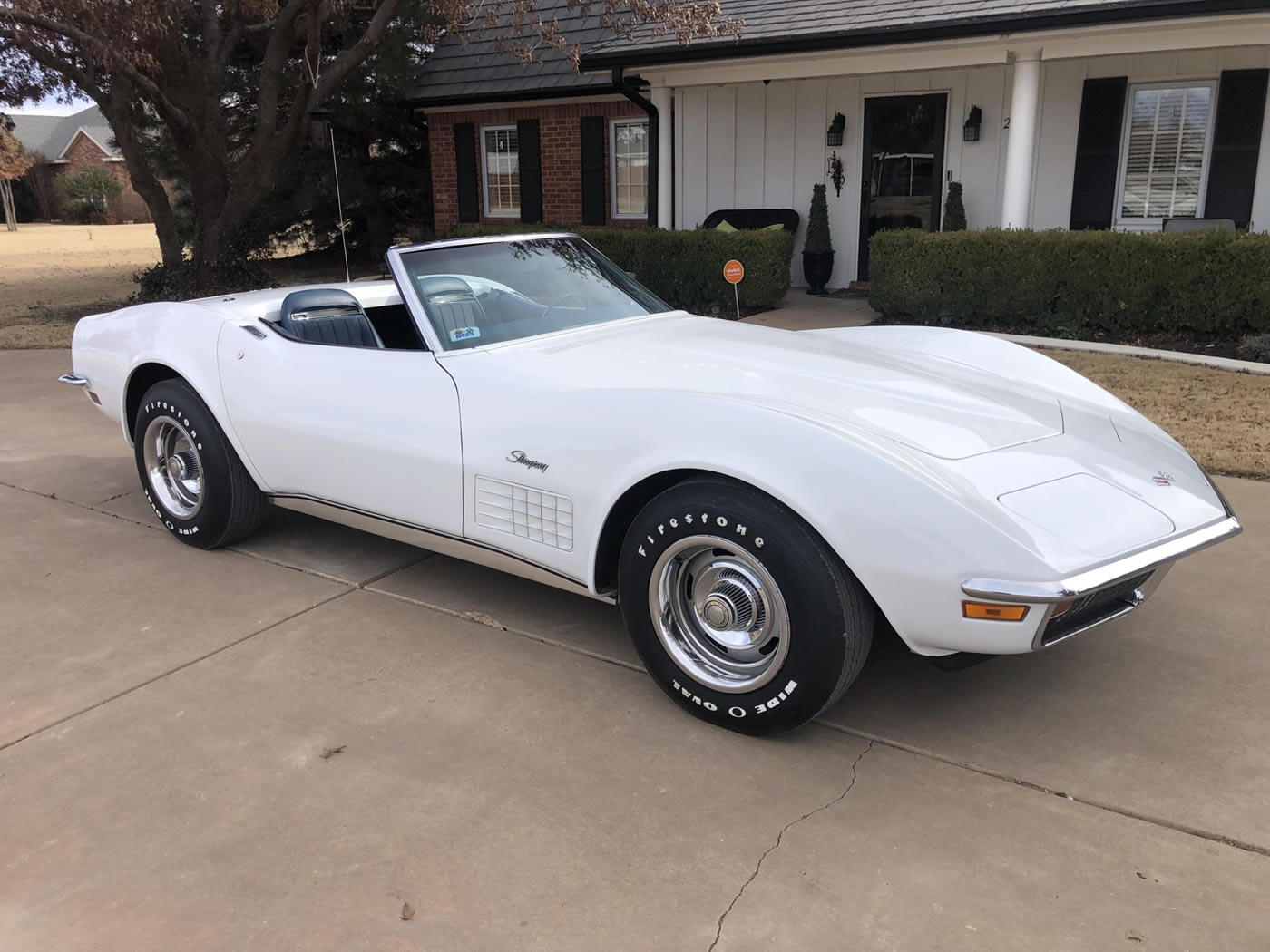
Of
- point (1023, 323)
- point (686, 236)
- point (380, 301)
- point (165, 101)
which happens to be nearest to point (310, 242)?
point (165, 101)

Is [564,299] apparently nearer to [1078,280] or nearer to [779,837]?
[779,837]

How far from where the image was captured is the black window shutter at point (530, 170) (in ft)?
50.5

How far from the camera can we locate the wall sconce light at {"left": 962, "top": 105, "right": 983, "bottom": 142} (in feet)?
39.5

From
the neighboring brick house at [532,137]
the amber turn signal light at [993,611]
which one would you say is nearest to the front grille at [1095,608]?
the amber turn signal light at [993,611]

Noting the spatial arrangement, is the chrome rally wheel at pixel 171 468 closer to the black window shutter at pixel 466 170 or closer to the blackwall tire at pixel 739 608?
the blackwall tire at pixel 739 608

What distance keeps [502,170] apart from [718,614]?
14.4 m

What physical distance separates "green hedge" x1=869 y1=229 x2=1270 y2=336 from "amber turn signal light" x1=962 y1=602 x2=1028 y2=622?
25.1ft

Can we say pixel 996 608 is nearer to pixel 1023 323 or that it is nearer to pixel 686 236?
pixel 1023 323

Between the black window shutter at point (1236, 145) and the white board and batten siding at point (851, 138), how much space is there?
0.37 ft

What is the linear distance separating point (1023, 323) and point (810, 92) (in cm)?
492

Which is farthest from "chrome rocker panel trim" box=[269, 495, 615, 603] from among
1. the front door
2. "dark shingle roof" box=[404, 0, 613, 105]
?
"dark shingle roof" box=[404, 0, 613, 105]

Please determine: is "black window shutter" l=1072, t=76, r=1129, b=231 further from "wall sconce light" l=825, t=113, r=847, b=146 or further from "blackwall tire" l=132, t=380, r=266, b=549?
"blackwall tire" l=132, t=380, r=266, b=549

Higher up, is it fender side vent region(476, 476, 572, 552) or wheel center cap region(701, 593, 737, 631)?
fender side vent region(476, 476, 572, 552)

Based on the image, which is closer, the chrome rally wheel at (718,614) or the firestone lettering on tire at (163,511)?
the chrome rally wheel at (718,614)
